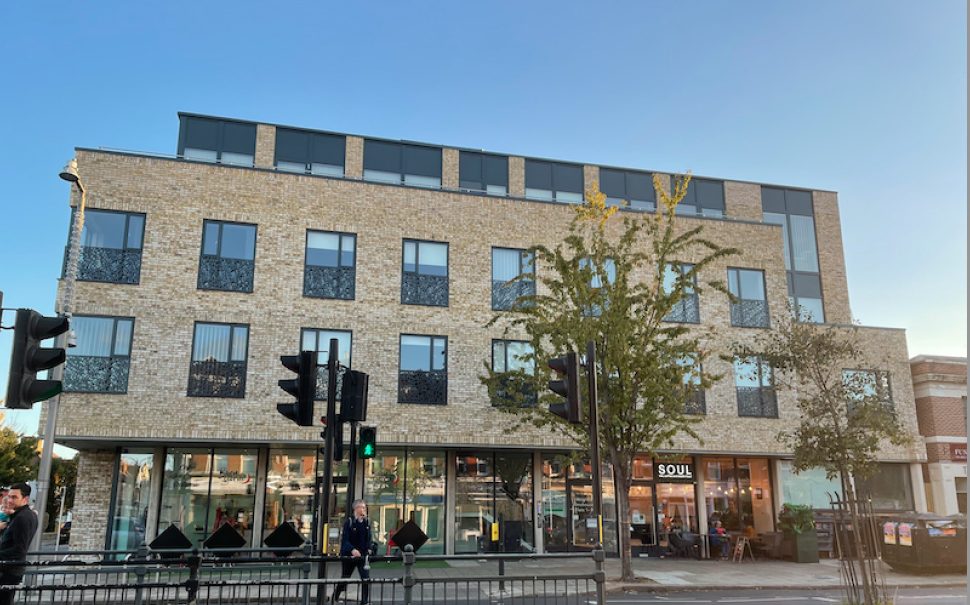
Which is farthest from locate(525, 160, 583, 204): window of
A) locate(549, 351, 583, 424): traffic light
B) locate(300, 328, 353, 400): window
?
locate(549, 351, 583, 424): traffic light

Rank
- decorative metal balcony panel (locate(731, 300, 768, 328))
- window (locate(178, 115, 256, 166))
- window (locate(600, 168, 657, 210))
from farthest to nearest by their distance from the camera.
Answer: window (locate(600, 168, 657, 210)) < window (locate(178, 115, 256, 166)) < decorative metal balcony panel (locate(731, 300, 768, 328))

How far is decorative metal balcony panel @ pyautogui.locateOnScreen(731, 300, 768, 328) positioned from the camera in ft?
86.4

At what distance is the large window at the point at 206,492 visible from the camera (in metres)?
21.9

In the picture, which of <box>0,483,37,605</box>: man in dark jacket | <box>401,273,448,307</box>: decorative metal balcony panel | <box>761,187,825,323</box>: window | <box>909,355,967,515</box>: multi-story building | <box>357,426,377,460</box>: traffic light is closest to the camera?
<box>0,483,37,605</box>: man in dark jacket

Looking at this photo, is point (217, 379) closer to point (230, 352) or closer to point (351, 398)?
point (230, 352)

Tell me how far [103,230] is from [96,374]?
4.18 metres

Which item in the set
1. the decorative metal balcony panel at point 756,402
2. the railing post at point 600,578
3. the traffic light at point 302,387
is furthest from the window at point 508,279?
the railing post at point 600,578

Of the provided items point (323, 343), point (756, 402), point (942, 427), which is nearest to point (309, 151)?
point (323, 343)

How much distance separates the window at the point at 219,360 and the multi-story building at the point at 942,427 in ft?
82.2

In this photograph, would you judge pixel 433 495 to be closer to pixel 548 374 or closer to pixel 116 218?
pixel 548 374

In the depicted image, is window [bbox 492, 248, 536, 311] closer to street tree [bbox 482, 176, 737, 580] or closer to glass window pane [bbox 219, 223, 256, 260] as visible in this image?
street tree [bbox 482, 176, 737, 580]

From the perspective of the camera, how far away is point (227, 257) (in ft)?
72.2

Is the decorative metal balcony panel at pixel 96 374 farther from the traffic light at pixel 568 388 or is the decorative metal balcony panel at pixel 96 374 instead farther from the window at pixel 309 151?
the traffic light at pixel 568 388

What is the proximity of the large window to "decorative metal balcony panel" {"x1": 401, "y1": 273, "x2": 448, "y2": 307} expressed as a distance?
6954 mm
